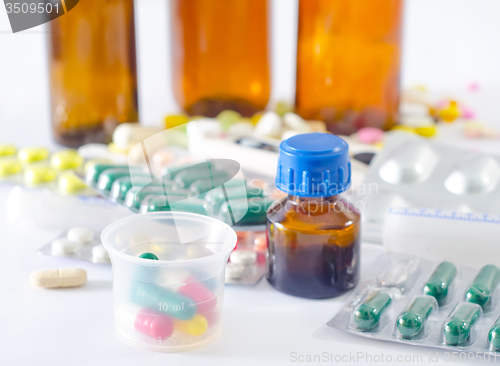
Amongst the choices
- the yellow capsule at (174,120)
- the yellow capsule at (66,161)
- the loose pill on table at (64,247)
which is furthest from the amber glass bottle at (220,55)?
the loose pill on table at (64,247)

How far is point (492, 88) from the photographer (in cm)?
137

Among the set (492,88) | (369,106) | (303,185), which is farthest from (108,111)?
(492,88)

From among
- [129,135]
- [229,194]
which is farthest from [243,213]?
[129,135]

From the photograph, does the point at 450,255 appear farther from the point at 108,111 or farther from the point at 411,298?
the point at 108,111

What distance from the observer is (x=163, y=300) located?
0.49 meters

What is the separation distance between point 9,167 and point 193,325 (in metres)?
0.51

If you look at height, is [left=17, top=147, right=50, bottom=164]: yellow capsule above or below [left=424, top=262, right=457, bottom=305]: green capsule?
above

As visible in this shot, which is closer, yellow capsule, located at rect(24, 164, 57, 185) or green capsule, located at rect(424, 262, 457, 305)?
green capsule, located at rect(424, 262, 457, 305)

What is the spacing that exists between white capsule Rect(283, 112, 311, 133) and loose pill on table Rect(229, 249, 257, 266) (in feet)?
1.29

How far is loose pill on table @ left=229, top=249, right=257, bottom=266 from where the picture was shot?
63 centimetres

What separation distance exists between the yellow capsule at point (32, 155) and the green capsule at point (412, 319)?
2.11 feet

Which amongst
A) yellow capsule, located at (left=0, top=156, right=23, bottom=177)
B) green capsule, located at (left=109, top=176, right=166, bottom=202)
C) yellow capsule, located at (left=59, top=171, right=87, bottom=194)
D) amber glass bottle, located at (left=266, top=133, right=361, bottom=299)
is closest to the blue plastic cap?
amber glass bottle, located at (left=266, top=133, right=361, bottom=299)

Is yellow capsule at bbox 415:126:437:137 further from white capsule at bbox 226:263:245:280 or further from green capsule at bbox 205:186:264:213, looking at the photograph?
white capsule at bbox 226:263:245:280

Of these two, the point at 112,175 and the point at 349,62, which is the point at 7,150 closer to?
the point at 112,175
